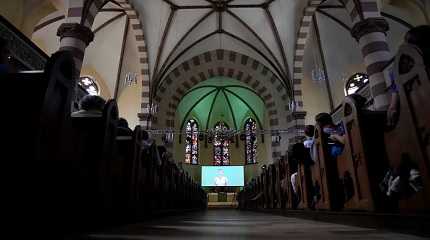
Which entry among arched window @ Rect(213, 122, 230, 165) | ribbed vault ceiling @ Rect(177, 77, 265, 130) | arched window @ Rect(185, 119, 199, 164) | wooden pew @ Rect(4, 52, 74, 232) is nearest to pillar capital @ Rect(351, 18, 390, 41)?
wooden pew @ Rect(4, 52, 74, 232)

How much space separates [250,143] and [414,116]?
20955mm

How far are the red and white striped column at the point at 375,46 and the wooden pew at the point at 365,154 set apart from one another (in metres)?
5.24

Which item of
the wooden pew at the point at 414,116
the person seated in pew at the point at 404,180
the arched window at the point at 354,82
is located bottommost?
the person seated in pew at the point at 404,180

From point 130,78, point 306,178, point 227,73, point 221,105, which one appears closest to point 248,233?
point 306,178

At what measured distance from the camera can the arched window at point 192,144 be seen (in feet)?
74.0

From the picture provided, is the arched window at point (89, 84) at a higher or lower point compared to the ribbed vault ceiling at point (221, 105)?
lower

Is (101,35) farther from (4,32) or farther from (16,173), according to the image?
(16,173)

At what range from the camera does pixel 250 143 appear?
2316 centimetres

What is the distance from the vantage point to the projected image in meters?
21.5

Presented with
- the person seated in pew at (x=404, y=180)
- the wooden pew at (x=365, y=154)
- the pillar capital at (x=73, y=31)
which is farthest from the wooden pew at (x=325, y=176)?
the pillar capital at (x=73, y=31)

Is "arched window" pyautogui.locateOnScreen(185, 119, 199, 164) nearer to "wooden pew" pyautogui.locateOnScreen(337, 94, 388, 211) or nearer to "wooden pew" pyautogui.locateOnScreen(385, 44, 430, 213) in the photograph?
"wooden pew" pyautogui.locateOnScreen(337, 94, 388, 211)

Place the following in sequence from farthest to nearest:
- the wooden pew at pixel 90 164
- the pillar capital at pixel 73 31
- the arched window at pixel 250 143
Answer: the arched window at pixel 250 143
the pillar capital at pixel 73 31
the wooden pew at pixel 90 164

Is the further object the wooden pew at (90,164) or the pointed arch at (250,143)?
the pointed arch at (250,143)

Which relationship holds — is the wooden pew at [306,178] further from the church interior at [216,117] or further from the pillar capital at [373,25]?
the pillar capital at [373,25]
